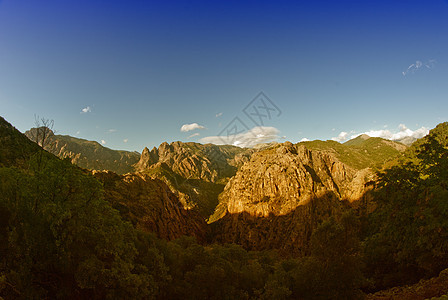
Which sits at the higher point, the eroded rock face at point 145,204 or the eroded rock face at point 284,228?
the eroded rock face at point 145,204

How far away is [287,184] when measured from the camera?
12038cm

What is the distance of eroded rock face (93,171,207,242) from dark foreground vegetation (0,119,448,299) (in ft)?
127

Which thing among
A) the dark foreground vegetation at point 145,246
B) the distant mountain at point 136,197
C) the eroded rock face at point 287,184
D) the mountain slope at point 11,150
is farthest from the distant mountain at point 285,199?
the mountain slope at point 11,150

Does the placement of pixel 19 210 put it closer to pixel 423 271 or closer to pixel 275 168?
pixel 423 271

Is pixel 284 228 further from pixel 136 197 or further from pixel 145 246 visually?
pixel 145 246

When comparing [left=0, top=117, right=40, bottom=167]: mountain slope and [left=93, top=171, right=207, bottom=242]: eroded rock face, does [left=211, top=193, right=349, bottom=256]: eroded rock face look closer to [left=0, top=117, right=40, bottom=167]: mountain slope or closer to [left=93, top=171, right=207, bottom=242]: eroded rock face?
[left=93, top=171, right=207, bottom=242]: eroded rock face

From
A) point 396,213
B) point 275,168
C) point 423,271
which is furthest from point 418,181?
point 275,168

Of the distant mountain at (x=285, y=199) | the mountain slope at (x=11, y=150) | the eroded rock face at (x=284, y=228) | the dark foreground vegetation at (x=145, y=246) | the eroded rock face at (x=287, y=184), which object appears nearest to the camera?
the dark foreground vegetation at (x=145, y=246)

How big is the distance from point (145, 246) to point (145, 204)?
55.2m

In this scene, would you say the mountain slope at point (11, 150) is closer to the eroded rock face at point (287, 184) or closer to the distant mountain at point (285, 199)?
the distant mountain at point (285, 199)

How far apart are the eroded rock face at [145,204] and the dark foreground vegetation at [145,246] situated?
38805mm

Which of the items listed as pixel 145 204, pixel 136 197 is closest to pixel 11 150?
pixel 136 197

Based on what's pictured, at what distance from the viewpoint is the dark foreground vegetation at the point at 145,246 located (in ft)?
48.7

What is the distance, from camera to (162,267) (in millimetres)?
22078
